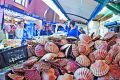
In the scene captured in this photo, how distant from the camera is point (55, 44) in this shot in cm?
169

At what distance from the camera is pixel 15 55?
1471mm

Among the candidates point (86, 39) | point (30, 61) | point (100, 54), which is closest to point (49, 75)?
point (30, 61)

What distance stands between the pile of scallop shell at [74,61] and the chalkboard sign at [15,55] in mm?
54

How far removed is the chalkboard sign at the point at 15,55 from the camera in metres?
1.39

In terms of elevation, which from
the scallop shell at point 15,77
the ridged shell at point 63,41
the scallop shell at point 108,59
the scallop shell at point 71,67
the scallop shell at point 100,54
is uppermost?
the ridged shell at point 63,41

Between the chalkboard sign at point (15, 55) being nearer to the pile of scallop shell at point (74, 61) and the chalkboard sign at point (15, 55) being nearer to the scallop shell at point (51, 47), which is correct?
the pile of scallop shell at point (74, 61)

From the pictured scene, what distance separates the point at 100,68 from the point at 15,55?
58 centimetres

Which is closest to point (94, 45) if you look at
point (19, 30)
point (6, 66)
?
point (6, 66)

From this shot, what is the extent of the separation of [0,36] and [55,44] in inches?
91.2

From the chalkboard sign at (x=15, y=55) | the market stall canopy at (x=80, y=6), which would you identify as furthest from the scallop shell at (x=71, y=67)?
the market stall canopy at (x=80, y=6)

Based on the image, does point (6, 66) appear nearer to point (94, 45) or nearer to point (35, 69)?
point (35, 69)

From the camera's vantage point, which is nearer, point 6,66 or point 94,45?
point 6,66

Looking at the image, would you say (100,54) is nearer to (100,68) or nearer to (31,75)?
(100,68)

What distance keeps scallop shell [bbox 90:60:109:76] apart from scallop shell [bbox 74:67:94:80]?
0.03 metres
